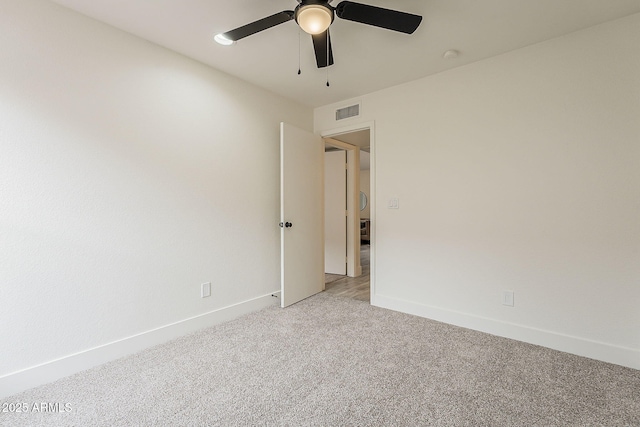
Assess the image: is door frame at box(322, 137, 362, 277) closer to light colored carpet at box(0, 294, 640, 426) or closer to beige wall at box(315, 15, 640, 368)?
beige wall at box(315, 15, 640, 368)

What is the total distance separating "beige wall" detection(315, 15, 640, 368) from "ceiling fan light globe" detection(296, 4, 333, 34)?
1.75 metres

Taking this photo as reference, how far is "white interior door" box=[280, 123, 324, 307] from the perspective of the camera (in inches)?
126

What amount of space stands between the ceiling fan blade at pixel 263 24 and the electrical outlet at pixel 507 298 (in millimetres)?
2717

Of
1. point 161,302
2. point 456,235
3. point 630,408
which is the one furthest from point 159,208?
point 630,408

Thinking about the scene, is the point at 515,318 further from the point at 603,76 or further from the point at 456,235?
the point at 603,76

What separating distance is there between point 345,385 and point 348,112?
9.59 feet

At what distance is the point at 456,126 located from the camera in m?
2.72

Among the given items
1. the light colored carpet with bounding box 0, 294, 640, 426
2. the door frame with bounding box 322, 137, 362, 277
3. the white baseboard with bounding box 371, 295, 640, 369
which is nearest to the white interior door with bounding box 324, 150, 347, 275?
the door frame with bounding box 322, 137, 362, 277

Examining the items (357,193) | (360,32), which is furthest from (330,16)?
(357,193)

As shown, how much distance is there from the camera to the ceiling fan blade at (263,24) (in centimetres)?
159

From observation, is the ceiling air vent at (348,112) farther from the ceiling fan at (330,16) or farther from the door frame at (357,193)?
the ceiling fan at (330,16)

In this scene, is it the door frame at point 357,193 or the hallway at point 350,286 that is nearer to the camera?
the door frame at point 357,193

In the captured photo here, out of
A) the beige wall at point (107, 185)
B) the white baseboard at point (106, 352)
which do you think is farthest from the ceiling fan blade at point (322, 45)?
the white baseboard at point (106, 352)

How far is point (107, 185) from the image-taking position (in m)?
2.06
